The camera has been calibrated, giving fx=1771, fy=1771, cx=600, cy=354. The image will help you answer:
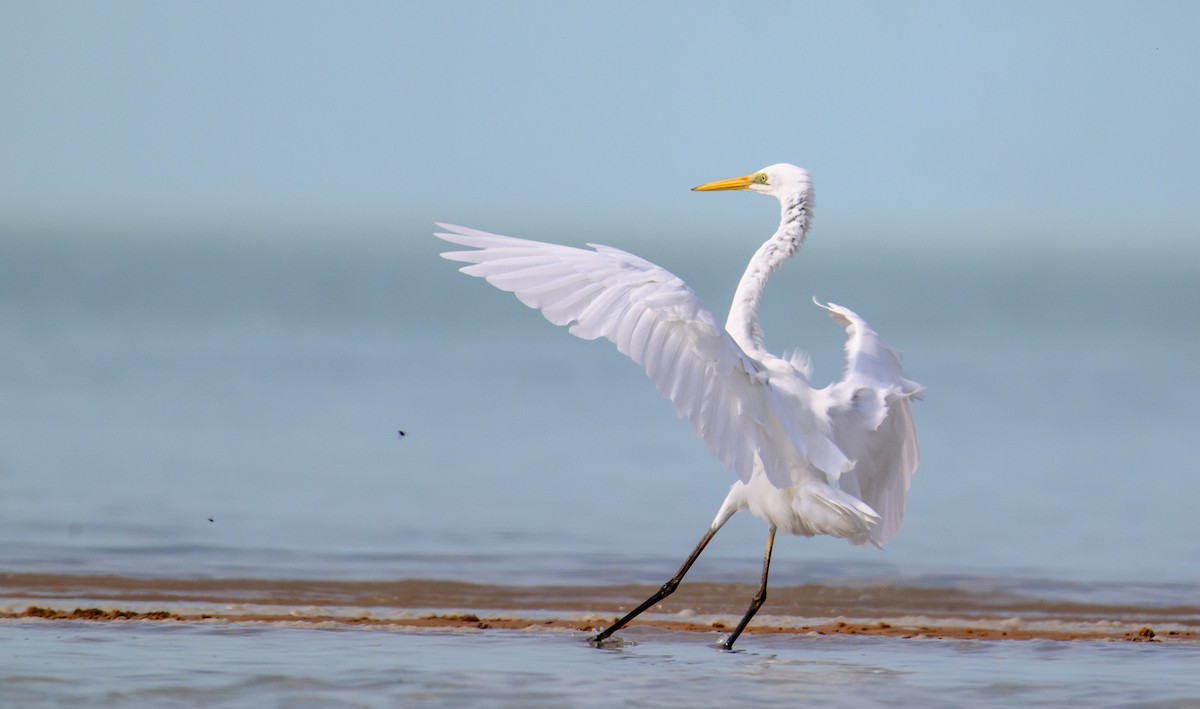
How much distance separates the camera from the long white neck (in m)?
8.70

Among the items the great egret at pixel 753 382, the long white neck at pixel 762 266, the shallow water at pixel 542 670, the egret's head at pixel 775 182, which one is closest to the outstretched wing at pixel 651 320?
the great egret at pixel 753 382

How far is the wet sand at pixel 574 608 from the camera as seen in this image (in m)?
9.23

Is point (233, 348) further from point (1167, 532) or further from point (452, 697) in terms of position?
point (452, 697)

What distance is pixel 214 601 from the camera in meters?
9.75

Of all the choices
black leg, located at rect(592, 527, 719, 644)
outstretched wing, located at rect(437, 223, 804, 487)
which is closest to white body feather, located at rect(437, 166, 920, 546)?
outstretched wing, located at rect(437, 223, 804, 487)

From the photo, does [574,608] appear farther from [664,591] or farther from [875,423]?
[875,423]

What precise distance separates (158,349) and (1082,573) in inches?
700

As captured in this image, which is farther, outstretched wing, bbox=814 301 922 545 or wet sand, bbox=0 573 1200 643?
wet sand, bbox=0 573 1200 643

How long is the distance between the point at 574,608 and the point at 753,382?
2.55m

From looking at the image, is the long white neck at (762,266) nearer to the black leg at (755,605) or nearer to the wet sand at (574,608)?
the black leg at (755,605)

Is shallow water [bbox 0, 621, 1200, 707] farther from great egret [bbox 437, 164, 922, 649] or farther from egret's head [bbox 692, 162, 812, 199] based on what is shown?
egret's head [bbox 692, 162, 812, 199]

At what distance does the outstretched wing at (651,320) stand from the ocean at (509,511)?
46.0 inches

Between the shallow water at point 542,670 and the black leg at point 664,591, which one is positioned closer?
the shallow water at point 542,670

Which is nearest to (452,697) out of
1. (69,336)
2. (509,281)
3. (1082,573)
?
(509,281)
